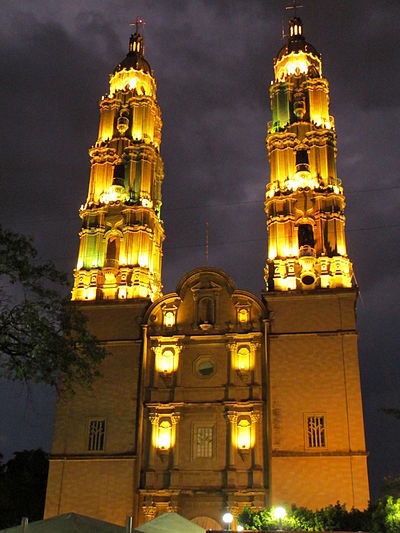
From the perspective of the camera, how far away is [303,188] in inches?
1586

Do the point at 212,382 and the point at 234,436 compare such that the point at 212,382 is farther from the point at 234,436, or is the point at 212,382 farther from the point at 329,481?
the point at 329,481

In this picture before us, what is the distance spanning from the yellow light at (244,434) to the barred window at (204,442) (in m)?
1.41

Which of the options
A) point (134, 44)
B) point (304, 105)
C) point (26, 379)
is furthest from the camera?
point (134, 44)

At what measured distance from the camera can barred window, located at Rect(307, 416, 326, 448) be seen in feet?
109

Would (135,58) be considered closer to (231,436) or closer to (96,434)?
(96,434)

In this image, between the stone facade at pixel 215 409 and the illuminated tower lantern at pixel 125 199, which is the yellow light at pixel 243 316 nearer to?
the stone facade at pixel 215 409

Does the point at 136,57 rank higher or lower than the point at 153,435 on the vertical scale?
higher

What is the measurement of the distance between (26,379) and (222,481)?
18.5 metres

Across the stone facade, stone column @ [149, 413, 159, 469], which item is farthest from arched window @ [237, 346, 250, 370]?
stone column @ [149, 413, 159, 469]

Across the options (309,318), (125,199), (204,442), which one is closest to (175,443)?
(204,442)

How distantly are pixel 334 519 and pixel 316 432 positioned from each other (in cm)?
621

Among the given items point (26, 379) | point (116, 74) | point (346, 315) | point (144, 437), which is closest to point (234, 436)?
point (144, 437)

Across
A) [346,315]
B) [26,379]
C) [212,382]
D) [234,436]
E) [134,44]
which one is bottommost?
[26,379]

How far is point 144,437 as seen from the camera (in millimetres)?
35344
